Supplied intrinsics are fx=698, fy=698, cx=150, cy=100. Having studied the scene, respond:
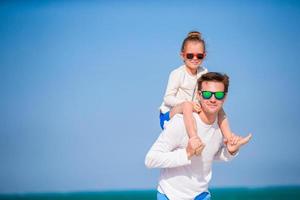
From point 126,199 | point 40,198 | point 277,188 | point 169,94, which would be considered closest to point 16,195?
point 40,198

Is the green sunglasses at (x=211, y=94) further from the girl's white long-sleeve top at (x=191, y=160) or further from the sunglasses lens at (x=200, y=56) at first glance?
the sunglasses lens at (x=200, y=56)

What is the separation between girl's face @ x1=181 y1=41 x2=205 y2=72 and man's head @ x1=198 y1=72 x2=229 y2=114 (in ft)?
2.37

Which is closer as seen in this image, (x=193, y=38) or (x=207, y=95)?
(x=207, y=95)

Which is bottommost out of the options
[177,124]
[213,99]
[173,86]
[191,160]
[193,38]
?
[191,160]

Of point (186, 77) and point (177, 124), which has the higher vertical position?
point (186, 77)

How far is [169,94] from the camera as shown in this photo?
398 cm

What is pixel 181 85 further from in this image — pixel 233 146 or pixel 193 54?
pixel 233 146

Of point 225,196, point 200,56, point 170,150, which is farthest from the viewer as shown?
point 225,196

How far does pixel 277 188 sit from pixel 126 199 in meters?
4.79

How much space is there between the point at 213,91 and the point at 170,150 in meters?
0.32

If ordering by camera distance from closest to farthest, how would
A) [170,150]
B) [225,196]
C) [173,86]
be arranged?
[170,150]
[173,86]
[225,196]

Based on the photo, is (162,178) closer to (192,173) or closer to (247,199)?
(192,173)

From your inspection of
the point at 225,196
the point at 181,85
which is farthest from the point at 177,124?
the point at 225,196

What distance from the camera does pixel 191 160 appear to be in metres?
3.07
